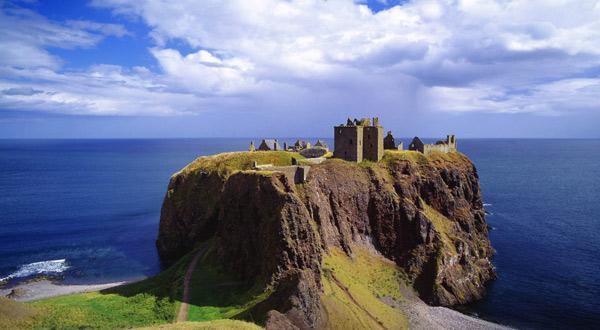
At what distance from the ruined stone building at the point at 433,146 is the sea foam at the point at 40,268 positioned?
7788 centimetres

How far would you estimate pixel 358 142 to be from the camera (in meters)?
83.8

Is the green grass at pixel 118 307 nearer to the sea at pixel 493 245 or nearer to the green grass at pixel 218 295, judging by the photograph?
the green grass at pixel 218 295

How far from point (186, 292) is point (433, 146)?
218ft

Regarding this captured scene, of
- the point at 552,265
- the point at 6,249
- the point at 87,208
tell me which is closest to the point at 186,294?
the point at 6,249

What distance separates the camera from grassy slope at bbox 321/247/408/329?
56.9 metres

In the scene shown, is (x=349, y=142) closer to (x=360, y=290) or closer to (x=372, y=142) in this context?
(x=372, y=142)

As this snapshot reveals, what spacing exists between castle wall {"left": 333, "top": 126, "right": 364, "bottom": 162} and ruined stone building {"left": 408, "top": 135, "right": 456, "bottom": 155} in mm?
18318

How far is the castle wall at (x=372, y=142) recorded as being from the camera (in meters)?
84.2

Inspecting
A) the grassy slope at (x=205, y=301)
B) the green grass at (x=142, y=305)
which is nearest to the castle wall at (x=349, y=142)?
the grassy slope at (x=205, y=301)

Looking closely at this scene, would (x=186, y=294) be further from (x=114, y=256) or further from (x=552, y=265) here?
(x=552, y=265)

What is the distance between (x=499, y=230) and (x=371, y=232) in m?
53.6

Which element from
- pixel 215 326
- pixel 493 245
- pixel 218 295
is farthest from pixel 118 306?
pixel 493 245

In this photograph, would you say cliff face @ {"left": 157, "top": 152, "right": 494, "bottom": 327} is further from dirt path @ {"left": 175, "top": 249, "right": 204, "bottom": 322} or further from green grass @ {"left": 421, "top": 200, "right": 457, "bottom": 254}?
dirt path @ {"left": 175, "top": 249, "right": 204, "bottom": 322}

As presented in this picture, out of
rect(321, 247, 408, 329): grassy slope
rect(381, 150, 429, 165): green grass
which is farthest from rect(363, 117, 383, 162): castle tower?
rect(321, 247, 408, 329): grassy slope
